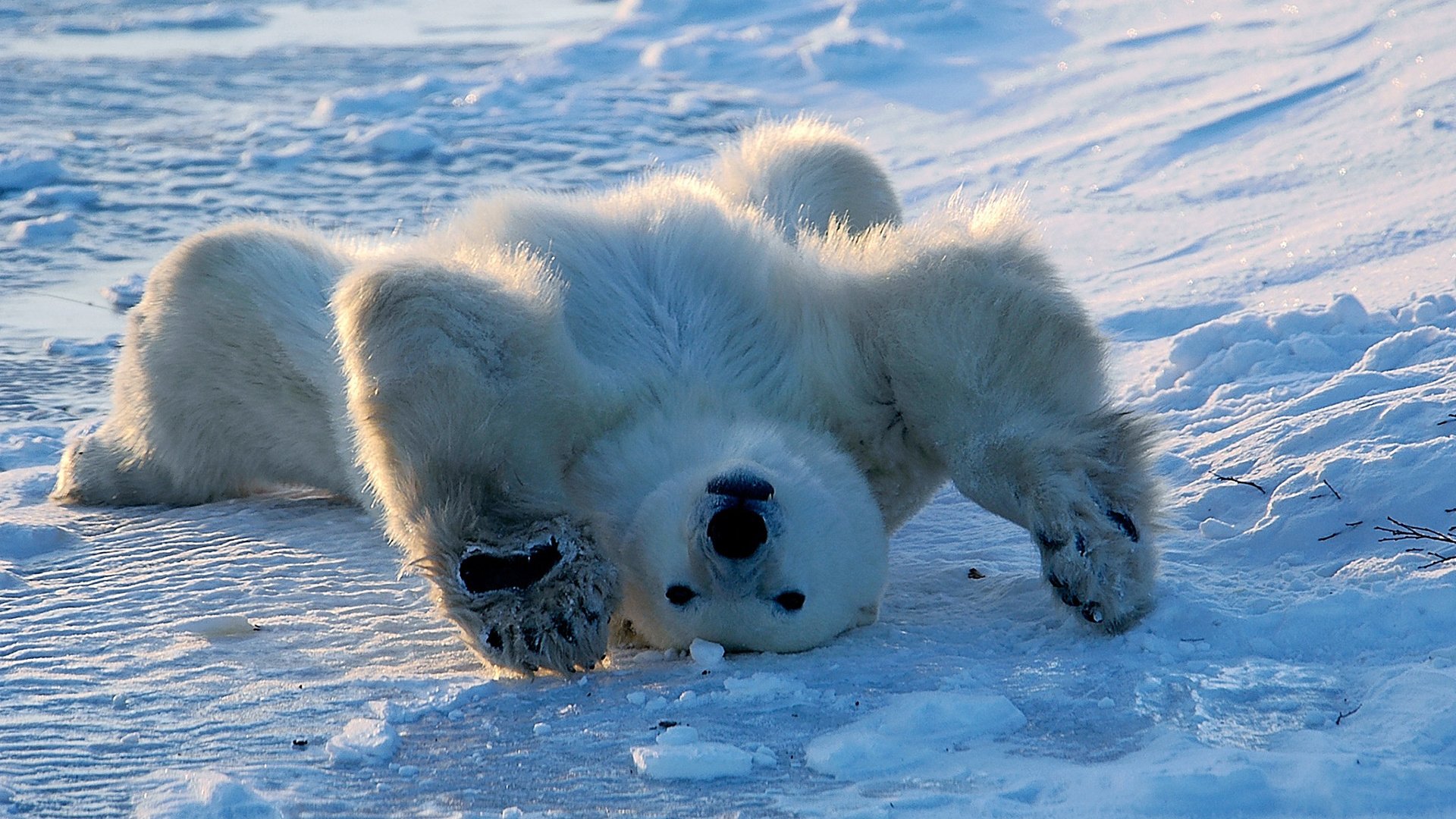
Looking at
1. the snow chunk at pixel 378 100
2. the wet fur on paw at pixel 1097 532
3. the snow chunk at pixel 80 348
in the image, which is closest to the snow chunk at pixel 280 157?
the snow chunk at pixel 378 100

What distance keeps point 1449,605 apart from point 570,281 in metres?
1.89

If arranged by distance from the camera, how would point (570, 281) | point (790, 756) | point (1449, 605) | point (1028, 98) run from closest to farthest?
point (790, 756)
point (1449, 605)
point (570, 281)
point (1028, 98)

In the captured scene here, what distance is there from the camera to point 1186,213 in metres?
6.39

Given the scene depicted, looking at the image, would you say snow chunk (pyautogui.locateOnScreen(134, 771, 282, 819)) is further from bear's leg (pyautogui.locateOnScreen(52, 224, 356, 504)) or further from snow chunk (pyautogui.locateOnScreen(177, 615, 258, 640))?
bear's leg (pyautogui.locateOnScreen(52, 224, 356, 504))

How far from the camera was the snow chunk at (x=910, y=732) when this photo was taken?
2.39 meters

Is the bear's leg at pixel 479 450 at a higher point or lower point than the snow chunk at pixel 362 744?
higher

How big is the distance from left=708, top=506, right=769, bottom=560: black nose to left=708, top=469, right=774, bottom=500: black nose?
1.0 inches

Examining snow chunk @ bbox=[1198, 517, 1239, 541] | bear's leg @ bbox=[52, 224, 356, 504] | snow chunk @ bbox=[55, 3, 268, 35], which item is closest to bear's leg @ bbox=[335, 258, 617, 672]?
bear's leg @ bbox=[52, 224, 356, 504]

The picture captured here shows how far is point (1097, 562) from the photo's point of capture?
292cm

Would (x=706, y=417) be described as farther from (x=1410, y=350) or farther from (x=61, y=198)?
(x=61, y=198)

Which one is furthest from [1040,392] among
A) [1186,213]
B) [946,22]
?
[946,22]

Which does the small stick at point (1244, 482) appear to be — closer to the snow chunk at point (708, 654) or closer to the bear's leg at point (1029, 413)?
the bear's leg at point (1029, 413)

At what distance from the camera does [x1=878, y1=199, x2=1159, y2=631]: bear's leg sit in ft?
9.70

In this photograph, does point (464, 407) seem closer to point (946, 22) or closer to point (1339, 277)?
point (1339, 277)
